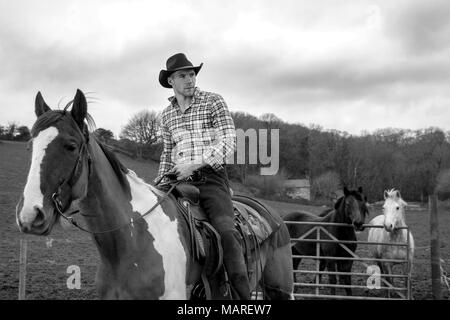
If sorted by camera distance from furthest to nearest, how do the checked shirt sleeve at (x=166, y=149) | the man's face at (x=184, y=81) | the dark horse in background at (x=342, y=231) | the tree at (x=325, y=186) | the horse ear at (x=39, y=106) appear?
the tree at (x=325, y=186)
the dark horse in background at (x=342, y=231)
the checked shirt sleeve at (x=166, y=149)
the man's face at (x=184, y=81)
the horse ear at (x=39, y=106)

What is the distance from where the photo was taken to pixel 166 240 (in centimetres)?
317

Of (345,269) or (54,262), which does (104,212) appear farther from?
(54,262)

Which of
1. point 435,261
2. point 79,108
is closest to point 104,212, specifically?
point 79,108

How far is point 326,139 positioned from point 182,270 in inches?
2592

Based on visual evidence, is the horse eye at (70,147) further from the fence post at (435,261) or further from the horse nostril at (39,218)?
the fence post at (435,261)

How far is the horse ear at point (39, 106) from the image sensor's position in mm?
2945

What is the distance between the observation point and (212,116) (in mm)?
3967

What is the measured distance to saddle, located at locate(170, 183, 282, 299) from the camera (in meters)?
3.45

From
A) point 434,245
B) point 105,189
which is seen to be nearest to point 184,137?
point 105,189

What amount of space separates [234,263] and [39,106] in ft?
6.17

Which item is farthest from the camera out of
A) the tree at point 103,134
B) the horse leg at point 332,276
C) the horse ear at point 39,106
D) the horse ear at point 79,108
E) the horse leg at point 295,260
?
the horse leg at point 295,260

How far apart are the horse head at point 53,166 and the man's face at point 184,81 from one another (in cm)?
128

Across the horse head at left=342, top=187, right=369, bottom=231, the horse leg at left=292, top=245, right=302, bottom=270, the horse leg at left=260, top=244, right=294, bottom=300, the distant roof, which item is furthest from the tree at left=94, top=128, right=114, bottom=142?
the distant roof

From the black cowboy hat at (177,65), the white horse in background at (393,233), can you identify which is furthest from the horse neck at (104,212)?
the white horse in background at (393,233)
